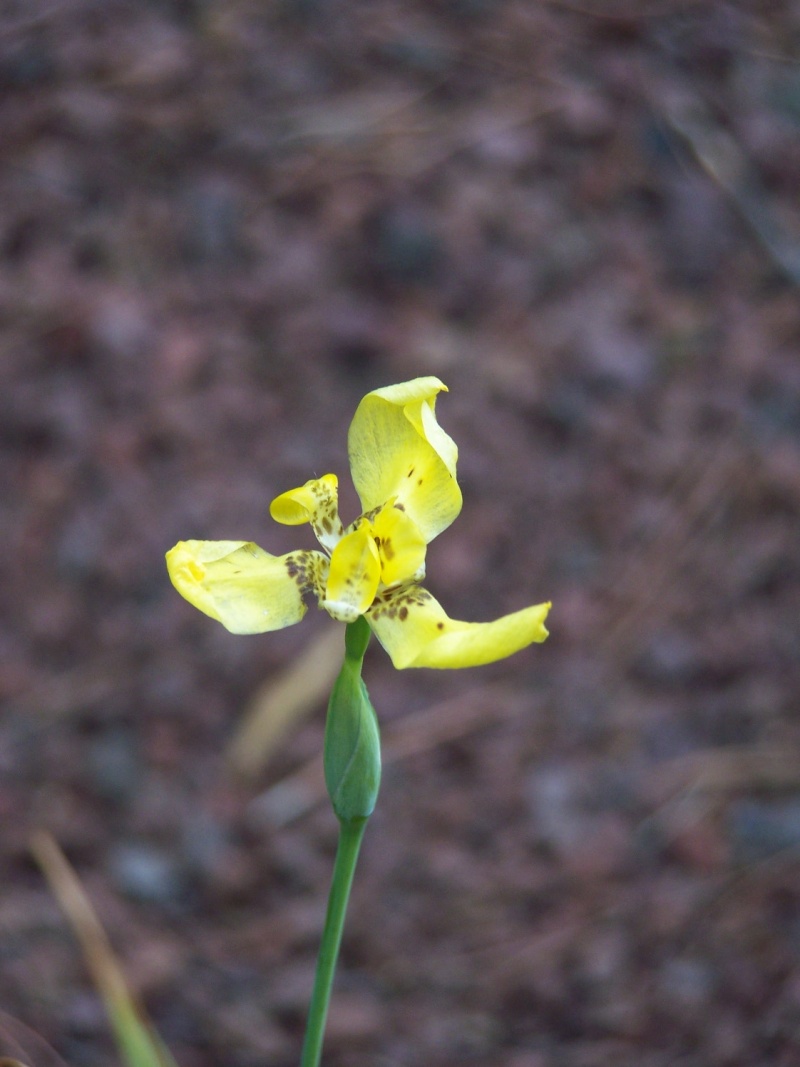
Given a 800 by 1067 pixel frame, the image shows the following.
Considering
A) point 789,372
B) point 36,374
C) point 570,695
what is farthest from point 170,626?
point 789,372

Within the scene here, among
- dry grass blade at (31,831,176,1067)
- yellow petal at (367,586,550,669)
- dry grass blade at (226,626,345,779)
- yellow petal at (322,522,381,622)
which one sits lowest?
dry grass blade at (31,831,176,1067)

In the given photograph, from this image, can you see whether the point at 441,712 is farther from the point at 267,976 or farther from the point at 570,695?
the point at 267,976

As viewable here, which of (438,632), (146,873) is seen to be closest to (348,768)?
(438,632)

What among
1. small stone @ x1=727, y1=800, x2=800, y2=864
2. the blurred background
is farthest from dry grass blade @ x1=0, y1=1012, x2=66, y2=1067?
small stone @ x1=727, y1=800, x2=800, y2=864

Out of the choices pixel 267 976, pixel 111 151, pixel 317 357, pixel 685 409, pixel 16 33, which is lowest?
pixel 267 976

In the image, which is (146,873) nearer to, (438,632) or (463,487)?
(463,487)

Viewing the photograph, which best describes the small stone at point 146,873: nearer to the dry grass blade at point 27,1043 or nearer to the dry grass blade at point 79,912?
the dry grass blade at point 79,912

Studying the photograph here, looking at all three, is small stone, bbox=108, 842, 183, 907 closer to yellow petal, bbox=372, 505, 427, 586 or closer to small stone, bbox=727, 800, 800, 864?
small stone, bbox=727, 800, 800, 864
